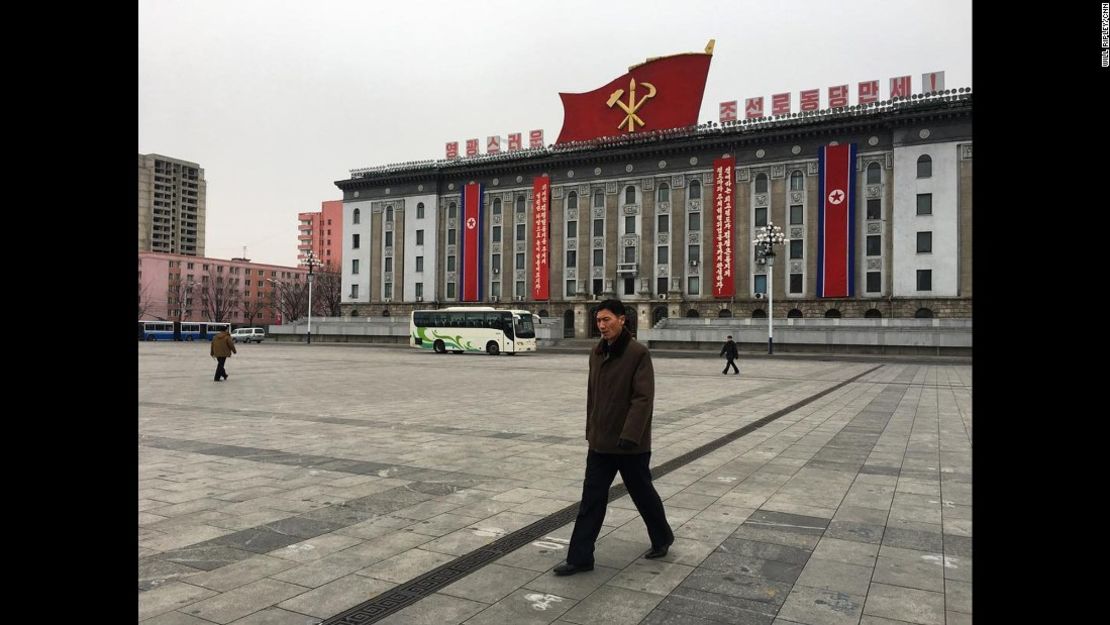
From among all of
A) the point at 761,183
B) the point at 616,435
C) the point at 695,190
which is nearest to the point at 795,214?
the point at 761,183

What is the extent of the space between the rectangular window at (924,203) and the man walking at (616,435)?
48.1 metres

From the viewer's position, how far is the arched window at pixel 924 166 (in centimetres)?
4509

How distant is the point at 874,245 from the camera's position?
46.9m

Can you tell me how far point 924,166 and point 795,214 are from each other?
347 inches

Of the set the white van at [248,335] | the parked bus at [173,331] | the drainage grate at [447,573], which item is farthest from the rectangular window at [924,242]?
the parked bus at [173,331]

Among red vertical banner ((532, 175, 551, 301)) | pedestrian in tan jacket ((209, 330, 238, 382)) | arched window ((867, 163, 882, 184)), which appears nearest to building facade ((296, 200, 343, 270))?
red vertical banner ((532, 175, 551, 301))

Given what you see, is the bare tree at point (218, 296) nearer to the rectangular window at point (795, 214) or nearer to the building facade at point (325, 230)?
the building facade at point (325, 230)

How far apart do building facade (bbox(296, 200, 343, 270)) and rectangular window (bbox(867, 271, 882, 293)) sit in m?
115

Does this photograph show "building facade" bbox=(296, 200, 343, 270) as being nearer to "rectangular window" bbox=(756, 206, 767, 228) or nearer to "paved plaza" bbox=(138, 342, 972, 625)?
"rectangular window" bbox=(756, 206, 767, 228)

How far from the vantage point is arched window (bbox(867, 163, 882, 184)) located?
154ft

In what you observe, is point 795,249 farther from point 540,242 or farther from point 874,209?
point 540,242

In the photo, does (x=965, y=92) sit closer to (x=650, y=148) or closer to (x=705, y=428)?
(x=650, y=148)

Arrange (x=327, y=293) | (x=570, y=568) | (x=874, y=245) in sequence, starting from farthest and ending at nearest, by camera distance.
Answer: (x=327, y=293) → (x=874, y=245) → (x=570, y=568)
